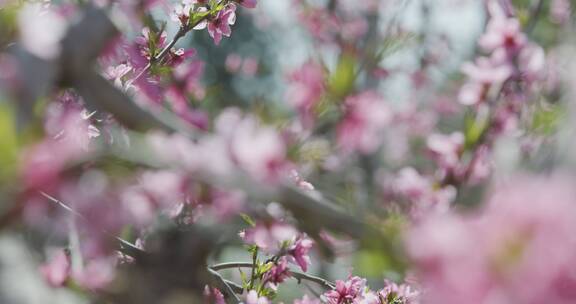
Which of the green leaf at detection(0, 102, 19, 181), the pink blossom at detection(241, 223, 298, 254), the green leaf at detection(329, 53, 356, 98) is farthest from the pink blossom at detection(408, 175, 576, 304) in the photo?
the pink blossom at detection(241, 223, 298, 254)

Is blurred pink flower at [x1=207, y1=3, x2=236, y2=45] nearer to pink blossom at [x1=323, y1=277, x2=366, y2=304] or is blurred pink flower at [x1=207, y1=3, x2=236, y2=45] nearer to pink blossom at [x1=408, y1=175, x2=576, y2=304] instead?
pink blossom at [x1=323, y1=277, x2=366, y2=304]

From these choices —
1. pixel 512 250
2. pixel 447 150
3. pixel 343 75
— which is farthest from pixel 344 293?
pixel 512 250

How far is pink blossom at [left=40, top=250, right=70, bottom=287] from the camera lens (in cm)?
206

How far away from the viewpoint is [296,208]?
1.03 meters

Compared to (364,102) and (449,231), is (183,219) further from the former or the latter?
(449,231)

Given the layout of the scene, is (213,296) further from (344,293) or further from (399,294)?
(399,294)

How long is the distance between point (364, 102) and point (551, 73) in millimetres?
1786

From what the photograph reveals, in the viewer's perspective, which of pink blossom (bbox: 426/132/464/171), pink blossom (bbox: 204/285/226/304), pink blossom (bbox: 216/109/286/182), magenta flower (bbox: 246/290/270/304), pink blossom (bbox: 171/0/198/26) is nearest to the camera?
pink blossom (bbox: 216/109/286/182)

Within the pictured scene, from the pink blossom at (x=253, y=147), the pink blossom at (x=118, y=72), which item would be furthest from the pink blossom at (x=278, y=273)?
the pink blossom at (x=253, y=147)

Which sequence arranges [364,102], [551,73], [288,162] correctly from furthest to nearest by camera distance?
[551,73]
[364,102]
[288,162]

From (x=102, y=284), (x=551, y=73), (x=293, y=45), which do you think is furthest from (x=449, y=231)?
(x=293, y=45)

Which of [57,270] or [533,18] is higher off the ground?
[533,18]

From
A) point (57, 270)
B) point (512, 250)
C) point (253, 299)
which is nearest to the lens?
point (512, 250)

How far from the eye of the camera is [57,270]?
84.2 inches
